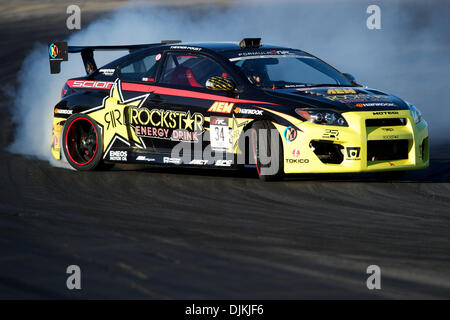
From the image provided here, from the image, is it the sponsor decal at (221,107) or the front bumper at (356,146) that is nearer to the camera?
the front bumper at (356,146)

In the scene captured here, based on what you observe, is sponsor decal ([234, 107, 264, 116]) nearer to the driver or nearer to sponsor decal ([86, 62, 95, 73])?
the driver

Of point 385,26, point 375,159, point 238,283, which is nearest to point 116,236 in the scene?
point 238,283

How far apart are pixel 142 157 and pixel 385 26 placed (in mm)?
18776

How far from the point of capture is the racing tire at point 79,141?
34.2ft

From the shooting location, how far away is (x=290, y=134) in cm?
890

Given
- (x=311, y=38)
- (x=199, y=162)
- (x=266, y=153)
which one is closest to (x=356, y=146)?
(x=266, y=153)

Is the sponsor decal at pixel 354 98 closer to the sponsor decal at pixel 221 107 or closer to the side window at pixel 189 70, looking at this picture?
the sponsor decal at pixel 221 107

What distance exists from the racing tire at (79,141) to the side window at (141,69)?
24.7 inches

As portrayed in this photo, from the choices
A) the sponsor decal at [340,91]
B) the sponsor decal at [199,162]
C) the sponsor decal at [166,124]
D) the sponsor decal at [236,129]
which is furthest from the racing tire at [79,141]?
the sponsor decal at [340,91]

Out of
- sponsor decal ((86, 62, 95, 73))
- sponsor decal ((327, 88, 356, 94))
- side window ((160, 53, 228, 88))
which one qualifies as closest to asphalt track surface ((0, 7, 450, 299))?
sponsor decal ((327, 88, 356, 94))

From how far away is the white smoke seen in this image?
16531 mm

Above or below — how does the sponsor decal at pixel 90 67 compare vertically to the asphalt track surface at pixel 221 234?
above

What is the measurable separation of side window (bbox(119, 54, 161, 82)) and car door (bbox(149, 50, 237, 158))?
131 millimetres

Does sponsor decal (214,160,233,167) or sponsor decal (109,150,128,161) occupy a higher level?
sponsor decal (109,150,128,161)
